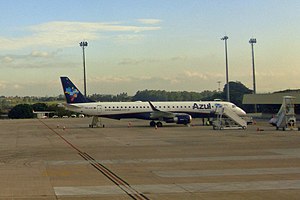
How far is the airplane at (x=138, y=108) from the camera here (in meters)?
55.8

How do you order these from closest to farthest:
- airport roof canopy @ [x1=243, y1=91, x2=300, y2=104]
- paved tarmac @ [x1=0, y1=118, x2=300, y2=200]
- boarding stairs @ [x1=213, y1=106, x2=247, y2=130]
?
paved tarmac @ [x1=0, y1=118, x2=300, y2=200] → boarding stairs @ [x1=213, y1=106, x2=247, y2=130] → airport roof canopy @ [x1=243, y1=91, x2=300, y2=104]

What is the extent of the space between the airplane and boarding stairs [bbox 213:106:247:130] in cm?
454

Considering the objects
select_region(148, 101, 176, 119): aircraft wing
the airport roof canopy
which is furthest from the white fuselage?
the airport roof canopy

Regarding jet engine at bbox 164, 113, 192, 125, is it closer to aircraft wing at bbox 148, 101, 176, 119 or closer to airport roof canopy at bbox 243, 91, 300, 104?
aircraft wing at bbox 148, 101, 176, 119

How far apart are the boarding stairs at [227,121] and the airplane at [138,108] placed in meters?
4.54

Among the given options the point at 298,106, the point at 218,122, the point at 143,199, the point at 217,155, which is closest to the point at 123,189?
the point at 143,199

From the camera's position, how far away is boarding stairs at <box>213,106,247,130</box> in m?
50.0

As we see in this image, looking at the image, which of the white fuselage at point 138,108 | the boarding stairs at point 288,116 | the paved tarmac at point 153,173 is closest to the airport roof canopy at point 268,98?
the white fuselage at point 138,108

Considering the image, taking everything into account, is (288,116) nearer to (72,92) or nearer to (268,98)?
(72,92)

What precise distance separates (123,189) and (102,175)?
317cm

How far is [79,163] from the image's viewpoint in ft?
70.6

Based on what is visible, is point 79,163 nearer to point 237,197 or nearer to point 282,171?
point 282,171

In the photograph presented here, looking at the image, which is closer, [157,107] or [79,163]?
[79,163]

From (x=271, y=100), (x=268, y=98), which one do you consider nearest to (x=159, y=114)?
(x=271, y=100)
